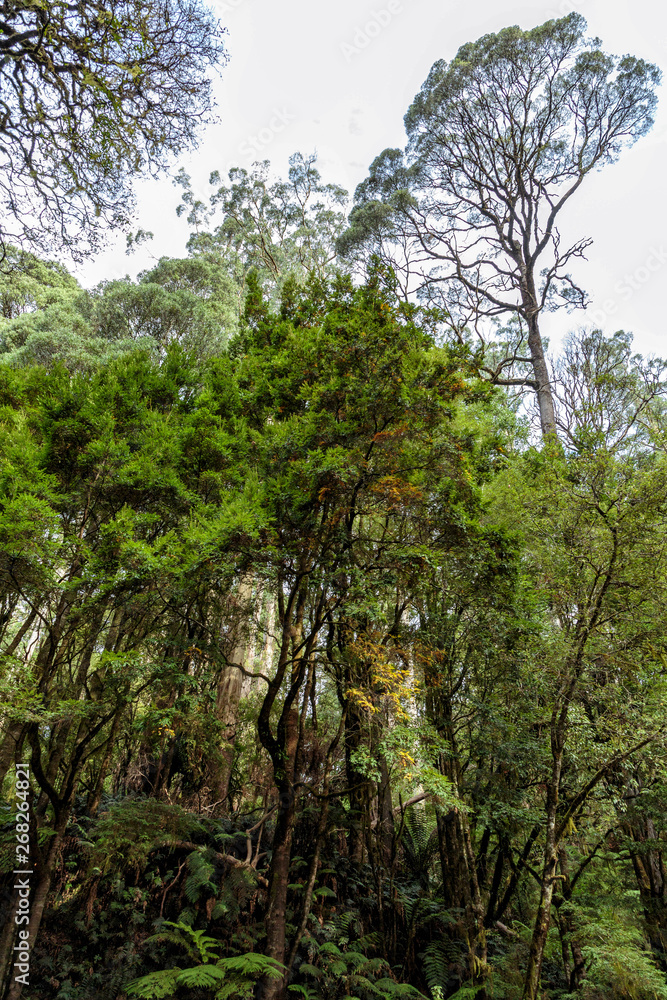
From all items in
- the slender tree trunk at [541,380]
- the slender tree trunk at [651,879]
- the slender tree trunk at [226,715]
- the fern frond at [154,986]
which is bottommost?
the fern frond at [154,986]

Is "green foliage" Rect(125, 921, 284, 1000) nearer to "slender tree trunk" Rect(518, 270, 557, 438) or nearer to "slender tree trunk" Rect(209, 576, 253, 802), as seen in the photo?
"slender tree trunk" Rect(209, 576, 253, 802)

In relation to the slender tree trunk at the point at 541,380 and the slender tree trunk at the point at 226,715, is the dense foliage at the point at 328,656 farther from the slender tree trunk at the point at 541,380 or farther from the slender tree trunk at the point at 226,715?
the slender tree trunk at the point at 541,380

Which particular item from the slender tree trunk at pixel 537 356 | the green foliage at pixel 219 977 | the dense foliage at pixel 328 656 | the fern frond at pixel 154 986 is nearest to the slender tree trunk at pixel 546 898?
the dense foliage at pixel 328 656

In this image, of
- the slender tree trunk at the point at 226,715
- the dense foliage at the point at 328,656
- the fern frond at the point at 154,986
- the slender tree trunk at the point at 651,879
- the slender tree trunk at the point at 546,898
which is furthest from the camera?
the slender tree trunk at the point at 226,715

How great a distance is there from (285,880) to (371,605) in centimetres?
300

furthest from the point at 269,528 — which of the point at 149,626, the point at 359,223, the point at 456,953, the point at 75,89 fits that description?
the point at 359,223

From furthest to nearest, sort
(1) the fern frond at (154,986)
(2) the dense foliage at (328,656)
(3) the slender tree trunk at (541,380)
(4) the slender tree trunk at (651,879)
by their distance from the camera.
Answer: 1. (3) the slender tree trunk at (541,380)
2. (4) the slender tree trunk at (651,879)
3. (2) the dense foliage at (328,656)
4. (1) the fern frond at (154,986)

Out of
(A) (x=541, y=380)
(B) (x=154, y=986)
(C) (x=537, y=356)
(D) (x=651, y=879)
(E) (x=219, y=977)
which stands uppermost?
(C) (x=537, y=356)

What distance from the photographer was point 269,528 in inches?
193

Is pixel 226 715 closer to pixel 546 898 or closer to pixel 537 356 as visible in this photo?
pixel 546 898

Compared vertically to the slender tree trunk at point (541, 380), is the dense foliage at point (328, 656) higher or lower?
lower

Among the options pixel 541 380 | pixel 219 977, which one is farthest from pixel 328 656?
pixel 541 380

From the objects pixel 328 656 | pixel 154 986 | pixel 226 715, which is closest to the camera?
pixel 154 986

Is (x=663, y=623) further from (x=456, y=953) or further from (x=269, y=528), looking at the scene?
(x=456, y=953)
